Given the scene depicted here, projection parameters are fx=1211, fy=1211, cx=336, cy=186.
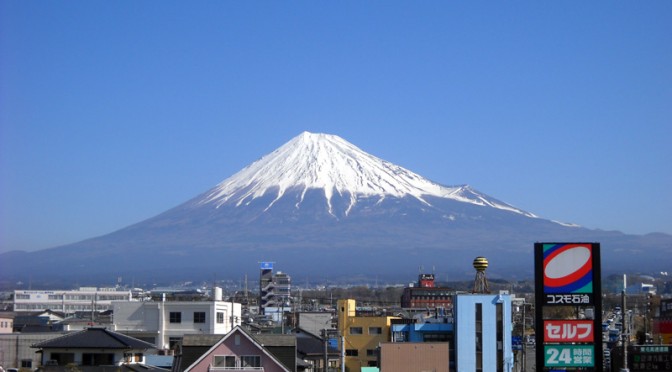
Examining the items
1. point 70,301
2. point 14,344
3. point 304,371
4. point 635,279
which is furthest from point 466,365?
point 635,279

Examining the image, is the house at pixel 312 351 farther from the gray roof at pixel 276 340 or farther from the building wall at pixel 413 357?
the gray roof at pixel 276 340

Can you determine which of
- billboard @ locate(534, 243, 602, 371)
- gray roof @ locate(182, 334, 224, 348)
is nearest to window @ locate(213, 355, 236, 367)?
gray roof @ locate(182, 334, 224, 348)

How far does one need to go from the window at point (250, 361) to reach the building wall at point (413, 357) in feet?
40.7

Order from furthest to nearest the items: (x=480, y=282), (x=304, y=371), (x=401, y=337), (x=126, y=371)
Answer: (x=480, y=282), (x=401, y=337), (x=304, y=371), (x=126, y=371)

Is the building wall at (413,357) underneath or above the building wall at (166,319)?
underneath

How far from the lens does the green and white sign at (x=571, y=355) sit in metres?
27.0

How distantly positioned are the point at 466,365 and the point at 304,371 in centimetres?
1439

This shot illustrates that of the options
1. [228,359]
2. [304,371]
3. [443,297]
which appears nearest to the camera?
[228,359]

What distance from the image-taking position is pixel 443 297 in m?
124

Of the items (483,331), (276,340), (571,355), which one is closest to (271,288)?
(483,331)

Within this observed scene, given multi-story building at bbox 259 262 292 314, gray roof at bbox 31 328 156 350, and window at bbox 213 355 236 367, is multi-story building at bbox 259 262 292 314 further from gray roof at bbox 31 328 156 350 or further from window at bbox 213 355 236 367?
window at bbox 213 355 236 367

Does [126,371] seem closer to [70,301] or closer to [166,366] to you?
[166,366]

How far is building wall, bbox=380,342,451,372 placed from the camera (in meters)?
44.3

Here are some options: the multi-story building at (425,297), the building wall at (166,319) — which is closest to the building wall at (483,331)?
the building wall at (166,319)
